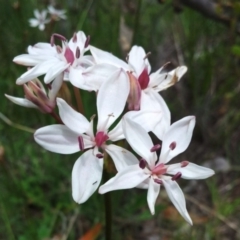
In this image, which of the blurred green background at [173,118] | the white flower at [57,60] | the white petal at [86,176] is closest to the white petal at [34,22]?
the blurred green background at [173,118]

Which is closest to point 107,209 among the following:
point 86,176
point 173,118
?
point 86,176

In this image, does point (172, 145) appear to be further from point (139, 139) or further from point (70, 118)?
point (70, 118)

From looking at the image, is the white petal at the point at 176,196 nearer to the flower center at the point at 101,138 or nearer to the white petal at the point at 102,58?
the flower center at the point at 101,138

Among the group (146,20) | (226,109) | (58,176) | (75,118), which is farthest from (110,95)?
(146,20)

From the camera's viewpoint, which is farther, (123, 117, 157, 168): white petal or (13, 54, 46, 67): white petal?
(13, 54, 46, 67): white petal

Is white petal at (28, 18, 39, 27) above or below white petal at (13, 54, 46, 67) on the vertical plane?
below

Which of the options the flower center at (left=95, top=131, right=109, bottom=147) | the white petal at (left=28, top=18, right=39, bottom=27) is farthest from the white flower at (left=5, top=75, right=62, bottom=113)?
the white petal at (left=28, top=18, right=39, bottom=27)

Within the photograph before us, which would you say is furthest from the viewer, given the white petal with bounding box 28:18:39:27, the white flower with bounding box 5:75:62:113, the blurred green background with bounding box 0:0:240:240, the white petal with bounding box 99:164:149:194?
the white petal with bounding box 28:18:39:27

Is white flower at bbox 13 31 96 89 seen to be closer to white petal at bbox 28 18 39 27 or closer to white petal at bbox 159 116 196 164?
white petal at bbox 159 116 196 164
